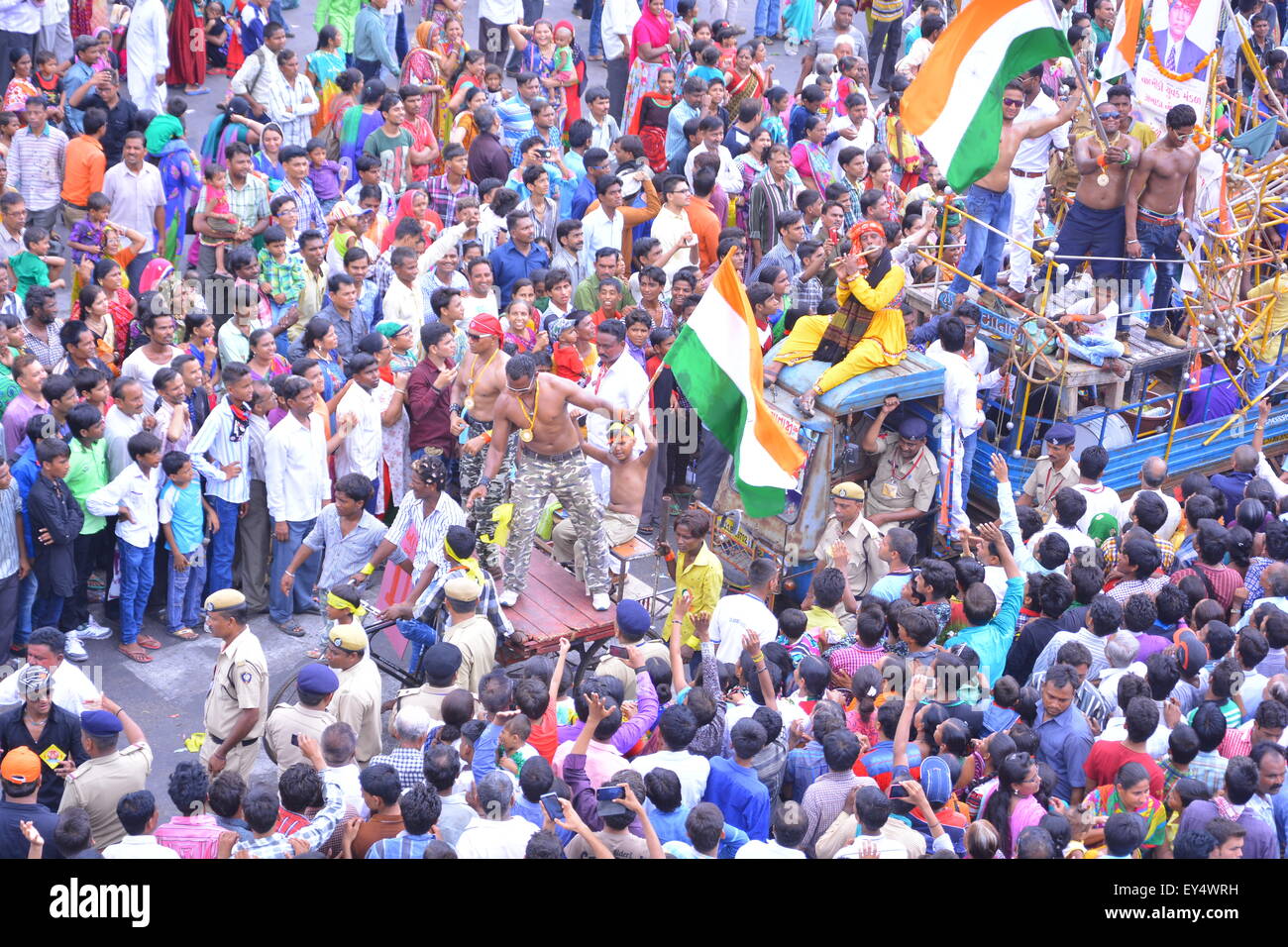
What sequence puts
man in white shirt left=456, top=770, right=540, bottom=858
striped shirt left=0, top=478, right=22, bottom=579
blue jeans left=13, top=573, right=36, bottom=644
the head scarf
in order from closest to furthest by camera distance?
man in white shirt left=456, top=770, right=540, bottom=858 < striped shirt left=0, top=478, right=22, bottom=579 < blue jeans left=13, top=573, right=36, bottom=644 < the head scarf

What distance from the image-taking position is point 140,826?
7.68 meters

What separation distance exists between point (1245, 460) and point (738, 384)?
414 centimetres

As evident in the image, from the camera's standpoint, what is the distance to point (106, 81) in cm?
1508

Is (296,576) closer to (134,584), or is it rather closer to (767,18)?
(134,584)

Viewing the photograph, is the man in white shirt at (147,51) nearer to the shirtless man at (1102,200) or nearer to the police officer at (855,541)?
the police officer at (855,541)

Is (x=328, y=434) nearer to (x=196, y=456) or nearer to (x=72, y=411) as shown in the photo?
(x=196, y=456)

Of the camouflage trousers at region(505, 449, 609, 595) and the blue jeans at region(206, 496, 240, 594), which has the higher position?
the camouflage trousers at region(505, 449, 609, 595)

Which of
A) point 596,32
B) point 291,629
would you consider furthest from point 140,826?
point 596,32

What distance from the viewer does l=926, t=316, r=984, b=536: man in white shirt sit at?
1233cm

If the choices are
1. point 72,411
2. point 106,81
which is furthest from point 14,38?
point 72,411

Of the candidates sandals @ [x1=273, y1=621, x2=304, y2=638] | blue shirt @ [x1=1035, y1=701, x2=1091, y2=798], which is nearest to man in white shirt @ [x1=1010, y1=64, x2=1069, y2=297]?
blue shirt @ [x1=1035, y1=701, x2=1091, y2=798]

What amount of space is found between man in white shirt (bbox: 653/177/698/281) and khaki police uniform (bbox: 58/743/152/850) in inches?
286

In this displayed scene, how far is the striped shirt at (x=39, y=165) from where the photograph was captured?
14016 millimetres

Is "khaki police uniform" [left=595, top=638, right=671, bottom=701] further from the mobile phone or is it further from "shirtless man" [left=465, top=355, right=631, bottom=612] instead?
the mobile phone
